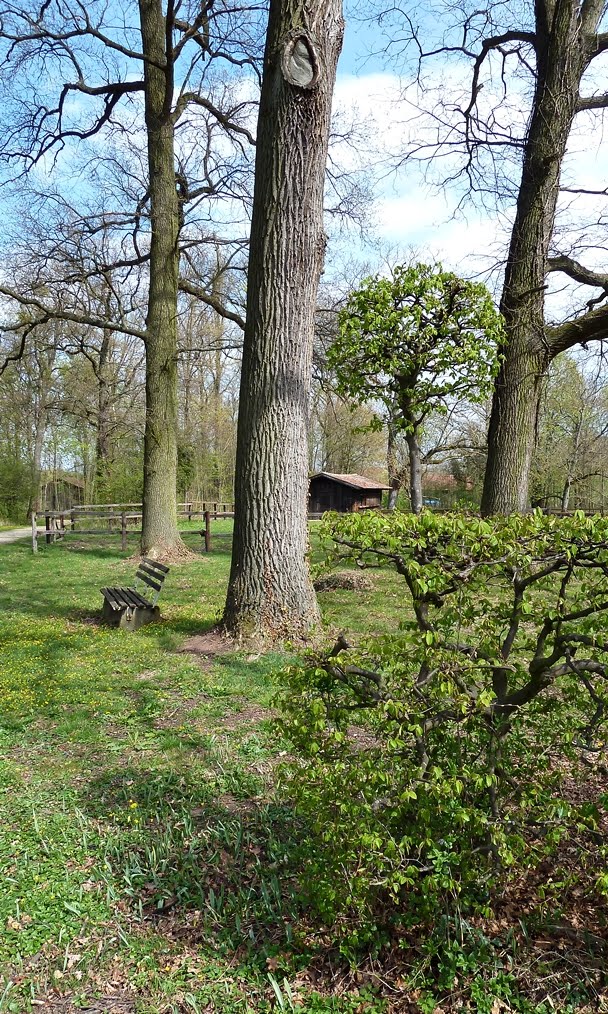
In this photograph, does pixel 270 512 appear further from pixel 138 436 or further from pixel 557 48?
pixel 138 436

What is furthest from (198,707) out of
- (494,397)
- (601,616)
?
(494,397)

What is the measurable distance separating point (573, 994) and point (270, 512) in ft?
14.3

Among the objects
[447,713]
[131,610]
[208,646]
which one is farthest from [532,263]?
[447,713]

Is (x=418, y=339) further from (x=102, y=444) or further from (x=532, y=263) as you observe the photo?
(x=102, y=444)

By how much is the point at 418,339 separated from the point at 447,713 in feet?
20.4

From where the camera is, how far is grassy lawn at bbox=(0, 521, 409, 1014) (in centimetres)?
238

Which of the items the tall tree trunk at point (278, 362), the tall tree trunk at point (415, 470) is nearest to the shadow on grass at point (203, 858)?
the tall tree trunk at point (278, 362)

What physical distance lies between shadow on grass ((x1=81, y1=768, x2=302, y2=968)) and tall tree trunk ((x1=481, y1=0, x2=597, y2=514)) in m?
5.89

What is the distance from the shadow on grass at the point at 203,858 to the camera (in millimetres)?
2635

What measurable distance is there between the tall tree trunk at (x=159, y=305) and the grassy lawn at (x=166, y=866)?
7725mm

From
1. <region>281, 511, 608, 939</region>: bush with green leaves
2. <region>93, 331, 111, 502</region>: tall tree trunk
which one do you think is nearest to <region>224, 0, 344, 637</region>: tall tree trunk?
<region>281, 511, 608, 939</region>: bush with green leaves

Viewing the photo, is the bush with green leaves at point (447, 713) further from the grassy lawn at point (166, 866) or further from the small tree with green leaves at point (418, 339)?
the small tree with green leaves at point (418, 339)

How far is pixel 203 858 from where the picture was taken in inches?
119

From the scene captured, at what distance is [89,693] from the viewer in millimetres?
5316
